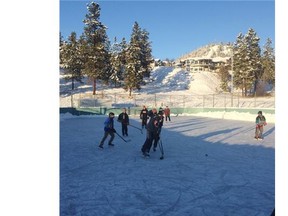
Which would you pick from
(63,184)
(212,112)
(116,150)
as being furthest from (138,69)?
(63,184)

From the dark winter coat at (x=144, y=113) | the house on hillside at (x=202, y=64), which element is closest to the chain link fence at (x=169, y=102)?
the dark winter coat at (x=144, y=113)

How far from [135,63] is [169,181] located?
42.5m

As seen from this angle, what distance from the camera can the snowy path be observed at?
4.77 metres

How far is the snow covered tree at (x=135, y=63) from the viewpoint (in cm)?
4658

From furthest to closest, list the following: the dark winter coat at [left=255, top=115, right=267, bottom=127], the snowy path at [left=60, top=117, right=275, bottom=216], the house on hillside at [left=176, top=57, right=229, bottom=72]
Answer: the house on hillside at [left=176, top=57, right=229, bottom=72] → the dark winter coat at [left=255, top=115, right=267, bottom=127] → the snowy path at [left=60, top=117, right=275, bottom=216]

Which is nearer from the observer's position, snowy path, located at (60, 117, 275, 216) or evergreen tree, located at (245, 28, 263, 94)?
snowy path, located at (60, 117, 275, 216)

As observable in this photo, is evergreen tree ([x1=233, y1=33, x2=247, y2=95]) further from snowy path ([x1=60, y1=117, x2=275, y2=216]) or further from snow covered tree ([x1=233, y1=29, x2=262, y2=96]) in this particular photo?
snowy path ([x1=60, y1=117, x2=275, y2=216])


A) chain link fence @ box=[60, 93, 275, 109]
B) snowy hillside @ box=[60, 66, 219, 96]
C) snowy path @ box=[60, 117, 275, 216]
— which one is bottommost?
snowy path @ box=[60, 117, 275, 216]

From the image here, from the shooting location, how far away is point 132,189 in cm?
573

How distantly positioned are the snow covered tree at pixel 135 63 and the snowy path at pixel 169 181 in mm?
36023

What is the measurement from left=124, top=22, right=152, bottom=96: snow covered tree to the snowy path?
118 feet

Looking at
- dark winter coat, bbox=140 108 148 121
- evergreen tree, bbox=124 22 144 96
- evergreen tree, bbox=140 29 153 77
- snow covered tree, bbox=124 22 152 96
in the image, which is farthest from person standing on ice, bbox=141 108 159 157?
evergreen tree, bbox=140 29 153 77
